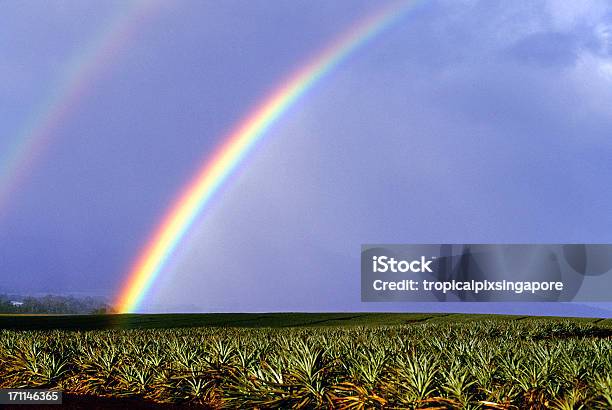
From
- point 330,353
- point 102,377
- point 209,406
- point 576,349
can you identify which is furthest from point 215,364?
point 576,349

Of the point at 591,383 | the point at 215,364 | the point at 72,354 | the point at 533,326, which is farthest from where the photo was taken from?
the point at 533,326

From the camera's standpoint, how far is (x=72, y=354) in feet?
53.1

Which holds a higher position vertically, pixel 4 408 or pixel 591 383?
pixel 591 383

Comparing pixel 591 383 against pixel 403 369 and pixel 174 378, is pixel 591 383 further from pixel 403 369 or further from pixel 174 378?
pixel 174 378

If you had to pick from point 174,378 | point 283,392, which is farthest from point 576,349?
point 174,378

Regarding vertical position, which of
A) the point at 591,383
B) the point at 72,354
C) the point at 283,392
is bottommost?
the point at 72,354

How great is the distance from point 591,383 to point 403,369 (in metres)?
2.75

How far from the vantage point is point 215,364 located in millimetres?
11828

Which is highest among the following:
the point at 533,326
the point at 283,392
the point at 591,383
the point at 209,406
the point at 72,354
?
the point at 591,383

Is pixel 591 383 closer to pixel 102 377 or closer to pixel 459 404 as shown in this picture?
pixel 459 404

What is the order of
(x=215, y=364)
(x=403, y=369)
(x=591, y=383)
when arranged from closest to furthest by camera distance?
1. (x=591, y=383)
2. (x=403, y=369)
3. (x=215, y=364)

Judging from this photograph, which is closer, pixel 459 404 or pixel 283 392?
pixel 459 404

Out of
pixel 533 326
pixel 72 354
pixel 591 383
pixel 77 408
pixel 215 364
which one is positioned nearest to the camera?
pixel 591 383

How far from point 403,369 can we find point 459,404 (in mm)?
1147
